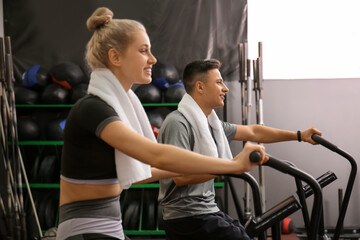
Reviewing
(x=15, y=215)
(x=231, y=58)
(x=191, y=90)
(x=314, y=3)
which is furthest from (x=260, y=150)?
(x=314, y=3)

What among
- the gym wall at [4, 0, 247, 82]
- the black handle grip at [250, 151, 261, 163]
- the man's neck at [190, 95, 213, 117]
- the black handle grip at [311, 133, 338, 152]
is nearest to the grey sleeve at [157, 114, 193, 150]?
the man's neck at [190, 95, 213, 117]

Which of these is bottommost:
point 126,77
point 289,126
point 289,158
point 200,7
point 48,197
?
point 48,197

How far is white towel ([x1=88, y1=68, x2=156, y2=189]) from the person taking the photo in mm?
1725

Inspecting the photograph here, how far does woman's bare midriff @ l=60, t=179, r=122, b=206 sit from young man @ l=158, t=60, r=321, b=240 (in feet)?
2.71

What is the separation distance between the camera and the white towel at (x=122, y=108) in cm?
172

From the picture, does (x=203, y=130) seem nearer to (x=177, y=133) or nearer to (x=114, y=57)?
(x=177, y=133)

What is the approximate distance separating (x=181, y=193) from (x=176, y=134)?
0.33 meters

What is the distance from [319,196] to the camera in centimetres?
192

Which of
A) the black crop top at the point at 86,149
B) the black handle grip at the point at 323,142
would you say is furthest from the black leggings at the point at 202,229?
the black crop top at the point at 86,149

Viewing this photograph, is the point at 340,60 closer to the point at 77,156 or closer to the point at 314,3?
the point at 314,3

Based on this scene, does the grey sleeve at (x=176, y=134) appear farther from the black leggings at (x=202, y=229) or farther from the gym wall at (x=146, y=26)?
the gym wall at (x=146, y=26)

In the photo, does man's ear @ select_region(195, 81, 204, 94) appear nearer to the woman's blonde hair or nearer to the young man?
the young man

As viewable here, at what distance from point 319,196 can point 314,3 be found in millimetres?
4323

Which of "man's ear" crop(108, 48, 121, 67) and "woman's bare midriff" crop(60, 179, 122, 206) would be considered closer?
"woman's bare midriff" crop(60, 179, 122, 206)
